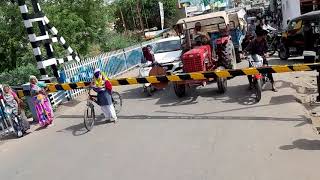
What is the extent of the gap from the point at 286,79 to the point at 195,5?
44.8 metres

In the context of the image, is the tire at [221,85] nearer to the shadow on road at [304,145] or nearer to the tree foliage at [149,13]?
the shadow on road at [304,145]

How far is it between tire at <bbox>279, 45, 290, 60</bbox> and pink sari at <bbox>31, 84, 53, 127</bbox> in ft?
32.9

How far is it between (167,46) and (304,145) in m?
10.7

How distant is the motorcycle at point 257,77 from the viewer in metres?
10.6

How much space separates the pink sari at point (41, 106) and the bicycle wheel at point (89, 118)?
1.72 meters

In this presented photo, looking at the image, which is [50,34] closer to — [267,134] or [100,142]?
[100,142]

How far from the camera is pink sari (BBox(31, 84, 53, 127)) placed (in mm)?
11547

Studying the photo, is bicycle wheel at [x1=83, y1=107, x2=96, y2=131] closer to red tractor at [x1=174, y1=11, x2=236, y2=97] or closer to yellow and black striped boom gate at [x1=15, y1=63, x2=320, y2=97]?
yellow and black striped boom gate at [x1=15, y1=63, x2=320, y2=97]

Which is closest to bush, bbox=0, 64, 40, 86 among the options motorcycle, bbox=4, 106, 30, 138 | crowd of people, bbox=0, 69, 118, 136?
crowd of people, bbox=0, 69, 118, 136

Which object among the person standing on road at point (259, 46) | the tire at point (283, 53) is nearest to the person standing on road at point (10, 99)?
the person standing on road at point (259, 46)

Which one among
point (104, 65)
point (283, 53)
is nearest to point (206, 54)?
point (283, 53)

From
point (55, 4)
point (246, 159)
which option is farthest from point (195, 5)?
point (246, 159)

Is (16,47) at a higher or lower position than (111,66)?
higher

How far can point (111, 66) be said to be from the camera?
19391mm
